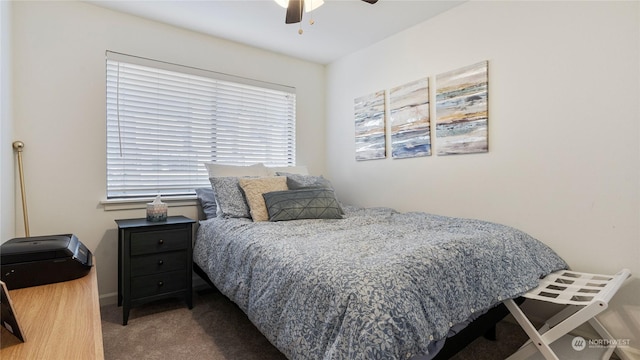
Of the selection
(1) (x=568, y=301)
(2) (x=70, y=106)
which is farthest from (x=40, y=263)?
(1) (x=568, y=301)

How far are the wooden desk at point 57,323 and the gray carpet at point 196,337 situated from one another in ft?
2.40

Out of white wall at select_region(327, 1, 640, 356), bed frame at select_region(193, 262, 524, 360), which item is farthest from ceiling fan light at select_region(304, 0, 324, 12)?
bed frame at select_region(193, 262, 524, 360)

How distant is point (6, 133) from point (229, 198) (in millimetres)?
1440

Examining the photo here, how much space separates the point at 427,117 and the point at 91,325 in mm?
2577

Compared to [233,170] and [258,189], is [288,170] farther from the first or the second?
[258,189]

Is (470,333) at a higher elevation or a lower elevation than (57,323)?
lower

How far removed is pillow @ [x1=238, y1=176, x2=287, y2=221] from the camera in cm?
237

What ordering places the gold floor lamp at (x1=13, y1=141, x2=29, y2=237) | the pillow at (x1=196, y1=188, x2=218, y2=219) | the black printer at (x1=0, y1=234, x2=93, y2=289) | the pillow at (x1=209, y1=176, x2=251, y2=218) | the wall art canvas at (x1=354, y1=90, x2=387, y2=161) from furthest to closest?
the wall art canvas at (x1=354, y1=90, x2=387, y2=161)
the pillow at (x1=196, y1=188, x2=218, y2=219)
the pillow at (x1=209, y1=176, x2=251, y2=218)
the gold floor lamp at (x1=13, y1=141, x2=29, y2=237)
the black printer at (x1=0, y1=234, x2=93, y2=289)

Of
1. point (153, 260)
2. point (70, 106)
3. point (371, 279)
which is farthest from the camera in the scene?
point (70, 106)

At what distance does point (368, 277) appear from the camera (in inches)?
43.3

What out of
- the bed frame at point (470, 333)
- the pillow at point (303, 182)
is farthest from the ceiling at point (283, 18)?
the bed frame at point (470, 333)

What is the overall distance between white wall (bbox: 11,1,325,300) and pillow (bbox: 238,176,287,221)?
0.78m

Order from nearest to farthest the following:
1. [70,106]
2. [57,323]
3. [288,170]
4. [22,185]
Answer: [57,323] < [22,185] < [70,106] < [288,170]

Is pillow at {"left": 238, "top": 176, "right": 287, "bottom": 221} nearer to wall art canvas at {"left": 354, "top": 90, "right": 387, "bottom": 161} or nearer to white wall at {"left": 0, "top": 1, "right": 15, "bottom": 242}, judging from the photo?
wall art canvas at {"left": 354, "top": 90, "right": 387, "bottom": 161}
